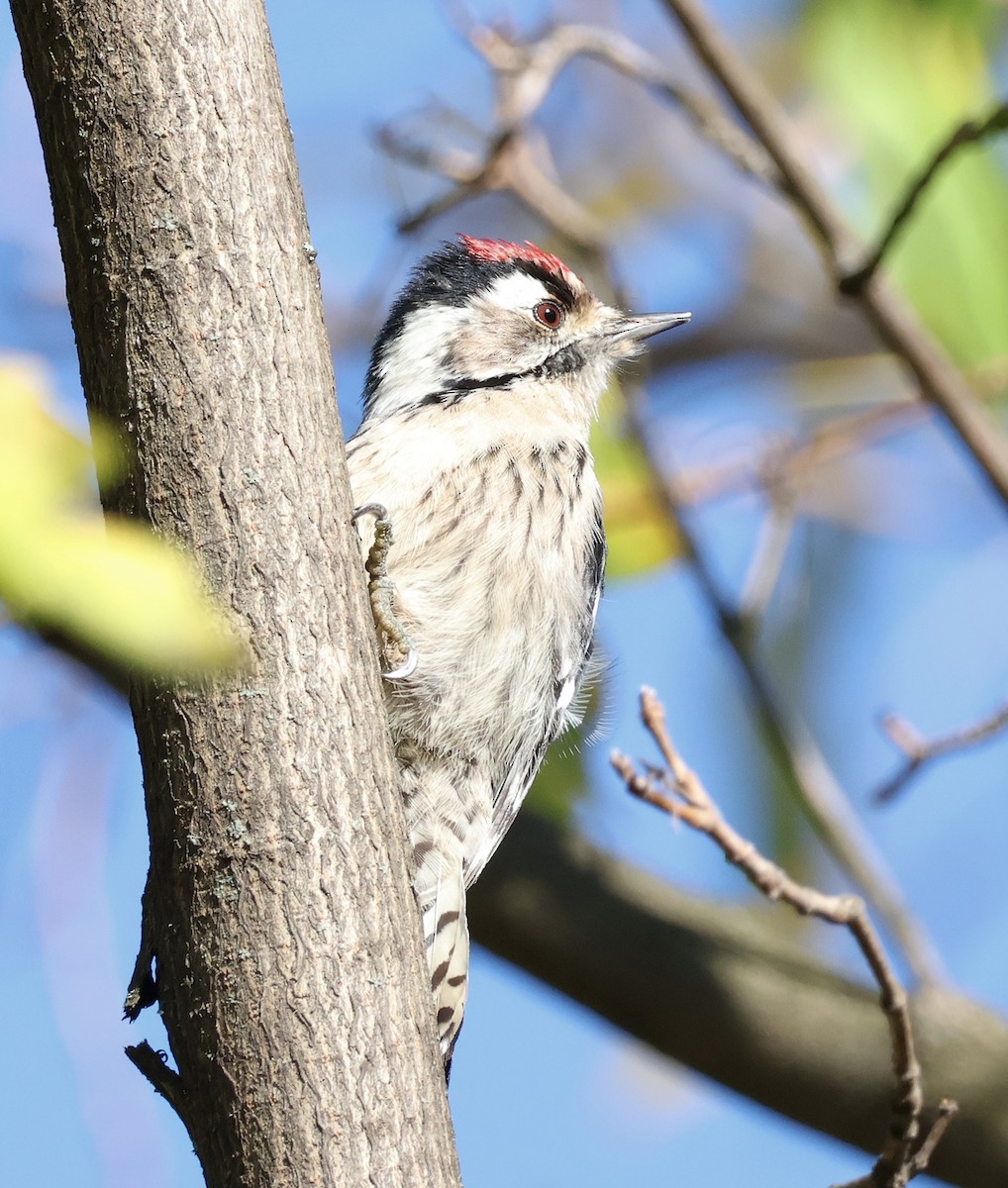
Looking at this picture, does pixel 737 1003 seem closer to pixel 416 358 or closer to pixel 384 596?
pixel 384 596

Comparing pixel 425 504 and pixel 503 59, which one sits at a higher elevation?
pixel 503 59

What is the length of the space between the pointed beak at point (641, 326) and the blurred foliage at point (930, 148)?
2.43 feet

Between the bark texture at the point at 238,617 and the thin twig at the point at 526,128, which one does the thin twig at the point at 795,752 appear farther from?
the bark texture at the point at 238,617

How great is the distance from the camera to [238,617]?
2.08m

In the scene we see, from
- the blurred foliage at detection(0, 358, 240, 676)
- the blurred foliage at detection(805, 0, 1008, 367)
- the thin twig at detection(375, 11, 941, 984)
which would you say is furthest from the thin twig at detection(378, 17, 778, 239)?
the blurred foliage at detection(0, 358, 240, 676)

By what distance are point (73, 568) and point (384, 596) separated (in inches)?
79.0

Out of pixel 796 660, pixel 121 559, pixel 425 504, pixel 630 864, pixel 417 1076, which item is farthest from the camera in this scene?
pixel 796 660

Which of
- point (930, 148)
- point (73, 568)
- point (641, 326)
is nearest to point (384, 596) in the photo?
point (641, 326)

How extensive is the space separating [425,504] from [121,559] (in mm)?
2258

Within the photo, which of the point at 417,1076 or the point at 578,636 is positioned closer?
the point at 417,1076

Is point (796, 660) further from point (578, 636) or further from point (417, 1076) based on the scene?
point (417, 1076)

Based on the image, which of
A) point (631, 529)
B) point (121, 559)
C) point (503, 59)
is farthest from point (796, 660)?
point (121, 559)

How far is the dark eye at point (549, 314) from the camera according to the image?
13.8 ft

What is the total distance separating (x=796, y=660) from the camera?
19.2 feet
